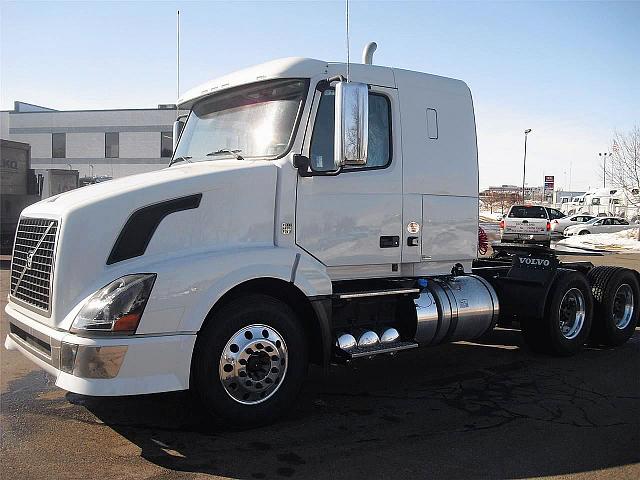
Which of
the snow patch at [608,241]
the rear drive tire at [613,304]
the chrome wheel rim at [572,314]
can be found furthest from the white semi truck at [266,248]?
the snow patch at [608,241]

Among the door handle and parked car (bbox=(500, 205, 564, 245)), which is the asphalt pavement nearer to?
the door handle

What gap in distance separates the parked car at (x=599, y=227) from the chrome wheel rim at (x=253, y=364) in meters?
34.6

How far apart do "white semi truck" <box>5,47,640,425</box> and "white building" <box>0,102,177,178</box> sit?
40.9 m

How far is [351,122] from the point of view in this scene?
4797 mm

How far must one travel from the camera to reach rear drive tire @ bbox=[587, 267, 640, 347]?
8070 mm

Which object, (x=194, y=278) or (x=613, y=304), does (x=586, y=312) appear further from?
(x=194, y=278)

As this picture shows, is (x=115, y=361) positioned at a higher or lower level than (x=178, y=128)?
lower

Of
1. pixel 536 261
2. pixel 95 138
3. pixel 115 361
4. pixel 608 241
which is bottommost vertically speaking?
pixel 608 241

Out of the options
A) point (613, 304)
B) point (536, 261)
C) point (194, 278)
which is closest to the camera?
point (194, 278)

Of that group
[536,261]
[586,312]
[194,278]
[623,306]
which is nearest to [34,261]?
[194,278]

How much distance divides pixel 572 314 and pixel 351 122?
457 cm

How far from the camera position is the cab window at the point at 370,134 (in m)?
5.28

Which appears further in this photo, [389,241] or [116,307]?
[389,241]

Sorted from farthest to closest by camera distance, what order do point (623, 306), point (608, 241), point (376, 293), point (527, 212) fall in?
point (608, 241) < point (527, 212) < point (623, 306) < point (376, 293)
